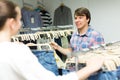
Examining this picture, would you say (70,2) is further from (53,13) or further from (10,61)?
(10,61)

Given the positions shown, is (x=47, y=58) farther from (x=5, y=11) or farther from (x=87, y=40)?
(x=5, y=11)

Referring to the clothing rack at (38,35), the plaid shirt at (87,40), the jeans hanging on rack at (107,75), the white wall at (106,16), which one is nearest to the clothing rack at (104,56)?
the jeans hanging on rack at (107,75)

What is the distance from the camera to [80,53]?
191 cm

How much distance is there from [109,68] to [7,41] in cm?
78

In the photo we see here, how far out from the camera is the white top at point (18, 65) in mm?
1128

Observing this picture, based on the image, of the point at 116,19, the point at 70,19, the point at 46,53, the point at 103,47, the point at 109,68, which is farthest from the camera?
the point at 70,19

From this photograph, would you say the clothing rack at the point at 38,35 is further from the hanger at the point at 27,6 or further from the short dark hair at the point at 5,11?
the short dark hair at the point at 5,11

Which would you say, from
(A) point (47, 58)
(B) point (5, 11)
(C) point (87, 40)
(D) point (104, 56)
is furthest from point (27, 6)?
(B) point (5, 11)

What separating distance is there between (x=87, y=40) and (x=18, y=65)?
1.84 meters

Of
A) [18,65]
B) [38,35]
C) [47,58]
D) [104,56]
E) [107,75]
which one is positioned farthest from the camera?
[38,35]

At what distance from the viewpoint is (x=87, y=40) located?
2896mm

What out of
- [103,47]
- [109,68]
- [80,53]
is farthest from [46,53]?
[109,68]

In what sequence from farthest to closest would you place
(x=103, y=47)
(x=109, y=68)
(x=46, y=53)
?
(x=46, y=53), (x=103, y=47), (x=109, y=68)

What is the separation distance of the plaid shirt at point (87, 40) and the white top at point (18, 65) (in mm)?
1733
